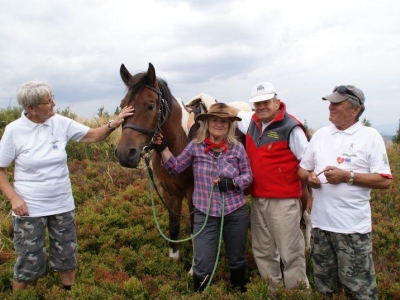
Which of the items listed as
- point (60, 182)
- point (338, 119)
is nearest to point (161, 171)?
point (60, 182)

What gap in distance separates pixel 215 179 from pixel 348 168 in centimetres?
122

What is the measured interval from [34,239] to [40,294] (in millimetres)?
767

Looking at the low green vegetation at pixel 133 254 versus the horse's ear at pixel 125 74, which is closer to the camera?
the low green vegetation at pixel 133 254

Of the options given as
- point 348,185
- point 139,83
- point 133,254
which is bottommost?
point 133,254

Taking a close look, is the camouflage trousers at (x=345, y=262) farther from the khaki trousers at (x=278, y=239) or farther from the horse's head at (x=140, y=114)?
the horse's head at (x=140, y=114)

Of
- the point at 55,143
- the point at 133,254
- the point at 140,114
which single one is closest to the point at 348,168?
the point at 140,114

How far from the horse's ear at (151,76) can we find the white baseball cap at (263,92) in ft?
3.32

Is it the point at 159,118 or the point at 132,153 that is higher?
the point at 159,118

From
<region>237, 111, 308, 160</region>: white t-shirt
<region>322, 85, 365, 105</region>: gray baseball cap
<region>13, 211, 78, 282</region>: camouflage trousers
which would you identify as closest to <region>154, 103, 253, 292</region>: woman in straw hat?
<region>237, 111, 308, 160</region>: white t-shirt

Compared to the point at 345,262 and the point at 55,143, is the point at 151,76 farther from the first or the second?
the point at 345,262

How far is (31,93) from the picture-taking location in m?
2.98

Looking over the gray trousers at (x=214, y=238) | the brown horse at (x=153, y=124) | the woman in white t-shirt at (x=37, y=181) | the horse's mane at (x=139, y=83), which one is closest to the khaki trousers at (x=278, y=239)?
the gray trousers at (x=214, y=238)

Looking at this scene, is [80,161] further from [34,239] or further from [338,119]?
[338,119]

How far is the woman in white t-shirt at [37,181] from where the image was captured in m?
3.06
